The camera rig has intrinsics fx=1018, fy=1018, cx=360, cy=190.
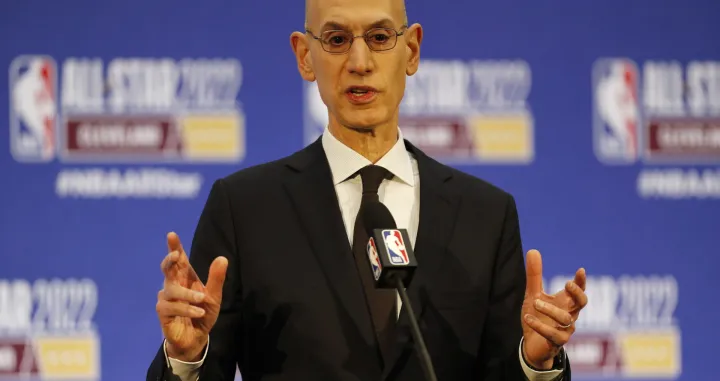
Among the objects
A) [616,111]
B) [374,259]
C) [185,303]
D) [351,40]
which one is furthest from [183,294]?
A: [616,111]

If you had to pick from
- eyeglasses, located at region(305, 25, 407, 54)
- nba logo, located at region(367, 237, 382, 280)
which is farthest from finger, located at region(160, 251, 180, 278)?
eyeglasses, located at region(305, 25, 407, 54)

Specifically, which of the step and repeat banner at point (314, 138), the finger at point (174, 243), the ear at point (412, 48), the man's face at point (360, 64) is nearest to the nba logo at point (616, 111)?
the step and repeat banner at point (314, 138)

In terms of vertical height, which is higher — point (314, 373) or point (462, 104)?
point (462, 104)

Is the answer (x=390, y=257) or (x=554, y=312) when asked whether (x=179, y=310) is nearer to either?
(x=390, y=257)

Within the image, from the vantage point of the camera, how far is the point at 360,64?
1.73 metres

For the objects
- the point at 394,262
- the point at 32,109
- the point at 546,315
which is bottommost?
the point at 546,315

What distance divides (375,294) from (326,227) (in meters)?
0.15

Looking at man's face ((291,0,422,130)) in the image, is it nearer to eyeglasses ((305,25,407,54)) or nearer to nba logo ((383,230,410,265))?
eyeglasses ((305,25,407,54))

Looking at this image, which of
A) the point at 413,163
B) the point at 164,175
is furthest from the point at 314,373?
the point at 164,175

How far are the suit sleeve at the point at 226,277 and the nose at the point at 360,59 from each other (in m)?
0.32

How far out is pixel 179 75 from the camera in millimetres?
3408

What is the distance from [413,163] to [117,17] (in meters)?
1.87

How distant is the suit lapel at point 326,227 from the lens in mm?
1670

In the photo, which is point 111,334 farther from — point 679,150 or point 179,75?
point 679,150
